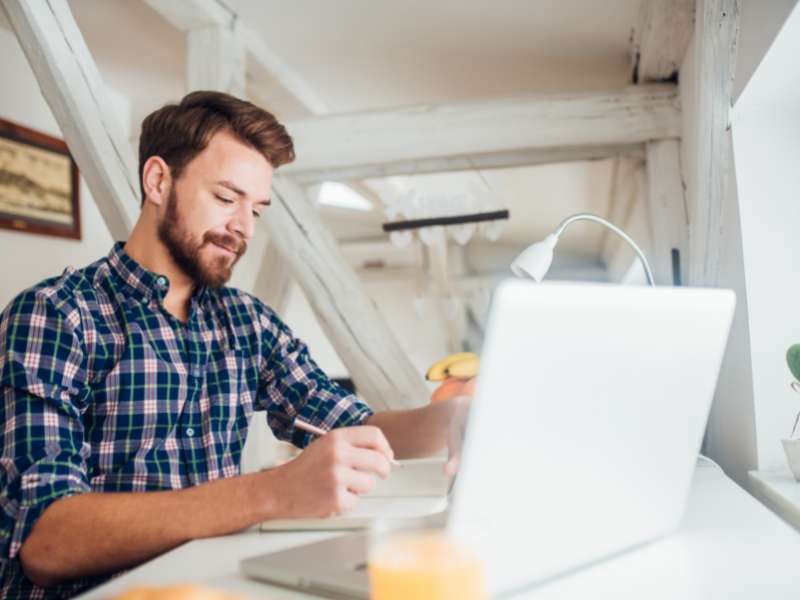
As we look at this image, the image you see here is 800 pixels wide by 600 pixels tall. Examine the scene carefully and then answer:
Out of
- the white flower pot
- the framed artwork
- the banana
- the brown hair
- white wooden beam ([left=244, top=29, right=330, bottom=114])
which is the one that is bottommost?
the white flower pot

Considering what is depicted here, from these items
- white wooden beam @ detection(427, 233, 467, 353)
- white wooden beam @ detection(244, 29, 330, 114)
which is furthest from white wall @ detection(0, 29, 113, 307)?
white wooden beam @ detection(427, 233, 467, 353)

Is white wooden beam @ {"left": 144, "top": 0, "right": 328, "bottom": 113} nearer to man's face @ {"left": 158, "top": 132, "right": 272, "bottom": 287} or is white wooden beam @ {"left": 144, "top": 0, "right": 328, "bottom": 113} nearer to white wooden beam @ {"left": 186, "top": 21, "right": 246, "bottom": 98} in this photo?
white wooden beam @ {"left": 186, "top": 21, "right": 246, "bottom": 98}

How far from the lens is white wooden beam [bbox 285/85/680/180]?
7.77 feet

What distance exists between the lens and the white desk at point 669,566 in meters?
0.70

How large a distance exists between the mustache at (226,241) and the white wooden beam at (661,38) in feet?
4.20

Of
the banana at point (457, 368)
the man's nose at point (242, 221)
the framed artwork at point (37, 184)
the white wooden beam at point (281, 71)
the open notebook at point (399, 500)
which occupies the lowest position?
the open notebook at point (399, 500)

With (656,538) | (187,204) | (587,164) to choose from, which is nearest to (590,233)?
(587,164)

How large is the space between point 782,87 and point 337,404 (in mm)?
1101

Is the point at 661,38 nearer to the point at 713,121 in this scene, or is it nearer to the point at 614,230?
the point at 713,121

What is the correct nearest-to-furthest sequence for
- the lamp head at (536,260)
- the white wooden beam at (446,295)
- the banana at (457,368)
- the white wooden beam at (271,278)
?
the lamp head at (536,260) → the banana at (457,368) → the white wooden beam at (271,278) → the white wooden beam at (446,295)

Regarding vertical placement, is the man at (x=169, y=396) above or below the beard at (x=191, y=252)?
below

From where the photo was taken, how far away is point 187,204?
1.45m

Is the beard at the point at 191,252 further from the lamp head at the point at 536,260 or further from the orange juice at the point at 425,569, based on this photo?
the orange juice at the point at 425,569

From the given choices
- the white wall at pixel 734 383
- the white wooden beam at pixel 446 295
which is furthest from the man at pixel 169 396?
the white wooden beam at pixel 446 295
